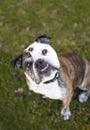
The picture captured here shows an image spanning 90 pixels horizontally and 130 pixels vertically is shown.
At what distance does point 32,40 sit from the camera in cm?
764

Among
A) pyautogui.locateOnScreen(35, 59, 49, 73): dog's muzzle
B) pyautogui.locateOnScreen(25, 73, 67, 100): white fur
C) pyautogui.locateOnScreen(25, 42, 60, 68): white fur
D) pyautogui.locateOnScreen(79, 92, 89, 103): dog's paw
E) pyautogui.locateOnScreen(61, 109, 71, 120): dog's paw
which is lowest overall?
pyautogui.locateOnScreen(61, 109, 71, 120): dog's paw

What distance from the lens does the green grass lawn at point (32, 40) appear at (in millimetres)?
6348

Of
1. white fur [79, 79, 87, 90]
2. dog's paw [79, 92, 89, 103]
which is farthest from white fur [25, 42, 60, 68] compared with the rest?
dog's paw [79, 92, 89, 103]

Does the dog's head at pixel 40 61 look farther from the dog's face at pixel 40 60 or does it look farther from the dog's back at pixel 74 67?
the dog's back at pixel 74 67

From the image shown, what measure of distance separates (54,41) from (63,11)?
937 millimetres

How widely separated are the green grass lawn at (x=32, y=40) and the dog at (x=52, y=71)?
30cm

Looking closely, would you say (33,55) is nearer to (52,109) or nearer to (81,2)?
(52,109)

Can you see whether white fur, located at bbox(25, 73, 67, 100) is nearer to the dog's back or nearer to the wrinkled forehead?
the dog's back

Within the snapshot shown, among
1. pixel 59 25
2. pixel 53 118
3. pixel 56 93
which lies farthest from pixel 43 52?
pixel 59 25

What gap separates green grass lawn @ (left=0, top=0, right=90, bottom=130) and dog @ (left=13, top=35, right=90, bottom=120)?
0.97ft

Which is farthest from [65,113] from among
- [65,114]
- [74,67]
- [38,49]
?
[38,49]

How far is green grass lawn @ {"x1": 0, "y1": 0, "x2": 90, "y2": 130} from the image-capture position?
250 inches

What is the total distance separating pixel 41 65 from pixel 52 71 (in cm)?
23

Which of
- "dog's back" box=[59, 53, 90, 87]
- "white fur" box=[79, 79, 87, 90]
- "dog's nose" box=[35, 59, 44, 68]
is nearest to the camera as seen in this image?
"dog's nose" box=[35, 59, 44, 68]
